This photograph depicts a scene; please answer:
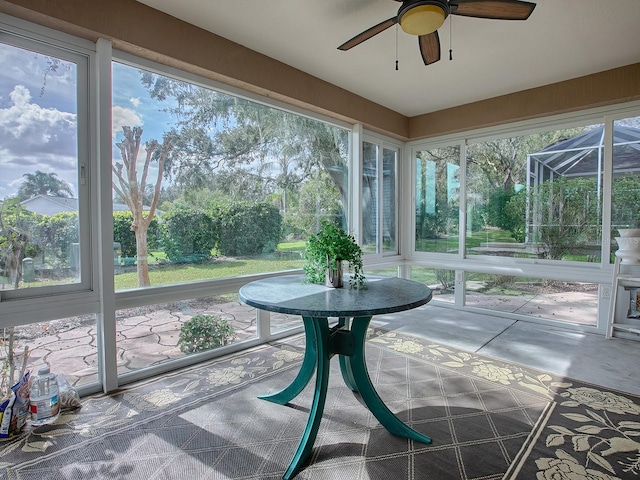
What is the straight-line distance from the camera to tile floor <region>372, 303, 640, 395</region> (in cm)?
272

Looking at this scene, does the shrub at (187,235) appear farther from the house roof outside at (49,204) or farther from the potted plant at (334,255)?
the potted plant at (334,255)

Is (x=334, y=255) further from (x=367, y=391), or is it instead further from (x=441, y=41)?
(x=441, y=41)

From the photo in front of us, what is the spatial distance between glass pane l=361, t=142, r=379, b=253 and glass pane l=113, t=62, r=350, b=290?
67 centimetres

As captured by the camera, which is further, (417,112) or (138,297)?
(417,112)

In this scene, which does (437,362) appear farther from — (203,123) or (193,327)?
(203,123)

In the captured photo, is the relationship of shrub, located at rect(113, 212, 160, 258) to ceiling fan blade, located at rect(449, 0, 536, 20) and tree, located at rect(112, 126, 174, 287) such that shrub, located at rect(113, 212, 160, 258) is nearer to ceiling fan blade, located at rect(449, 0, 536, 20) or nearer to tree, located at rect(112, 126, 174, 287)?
tree, located at rect(112, 126, 174, 287)

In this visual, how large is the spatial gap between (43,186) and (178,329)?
1.38 m

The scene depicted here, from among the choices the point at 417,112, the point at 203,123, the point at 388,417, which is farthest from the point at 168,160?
the point at 417,112

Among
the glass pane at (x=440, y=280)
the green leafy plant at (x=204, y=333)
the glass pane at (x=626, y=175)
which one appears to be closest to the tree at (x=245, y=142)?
the green leafy plant at (x=204, y=333)

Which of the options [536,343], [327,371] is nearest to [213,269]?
[327,371]

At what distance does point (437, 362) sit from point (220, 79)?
9.74 feet

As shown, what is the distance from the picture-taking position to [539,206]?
4023 mm

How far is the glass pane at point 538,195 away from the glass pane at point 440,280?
18.0 inches

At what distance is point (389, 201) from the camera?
491 cm
